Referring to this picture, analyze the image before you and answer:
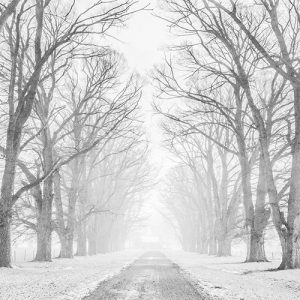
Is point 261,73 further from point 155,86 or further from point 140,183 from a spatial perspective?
point 140,183

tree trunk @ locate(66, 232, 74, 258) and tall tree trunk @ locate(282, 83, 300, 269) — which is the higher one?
tall tree trunk @ locate(282, 83, 300, 269)

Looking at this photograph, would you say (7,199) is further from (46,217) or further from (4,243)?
(46,217)

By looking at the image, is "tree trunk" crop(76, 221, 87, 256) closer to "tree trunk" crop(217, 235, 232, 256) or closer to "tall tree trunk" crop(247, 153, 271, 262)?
"tree trunk" crop(217, 235, 232, 256)

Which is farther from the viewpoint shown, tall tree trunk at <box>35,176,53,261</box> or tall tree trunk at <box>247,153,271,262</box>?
tall tree trunk at <box>35,176,53,261</box>

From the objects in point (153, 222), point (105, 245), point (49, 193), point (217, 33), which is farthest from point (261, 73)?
point (153, 222)

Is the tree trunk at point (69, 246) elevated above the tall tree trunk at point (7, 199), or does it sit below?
below

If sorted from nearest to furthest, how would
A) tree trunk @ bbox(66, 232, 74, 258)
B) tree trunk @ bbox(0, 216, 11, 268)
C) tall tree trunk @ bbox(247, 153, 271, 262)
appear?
tree trunk @ bbox(0, 216, 11, 268)
tall tree trunk @ bbox(247, 153, 271, 262)
tree trunk @ bbox(66, 232, 74, 258)

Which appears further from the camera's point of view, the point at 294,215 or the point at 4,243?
the point at 4,243

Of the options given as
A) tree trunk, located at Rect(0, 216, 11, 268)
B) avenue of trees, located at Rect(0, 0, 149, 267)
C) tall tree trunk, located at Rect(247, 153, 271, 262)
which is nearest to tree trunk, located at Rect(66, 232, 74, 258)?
avenue of trees, located at Rect(0, 0, 149, 267)

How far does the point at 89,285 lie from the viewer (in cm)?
888

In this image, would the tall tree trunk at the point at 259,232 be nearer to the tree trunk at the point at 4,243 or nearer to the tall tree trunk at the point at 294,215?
the tall tree trunk at the point at 294,215

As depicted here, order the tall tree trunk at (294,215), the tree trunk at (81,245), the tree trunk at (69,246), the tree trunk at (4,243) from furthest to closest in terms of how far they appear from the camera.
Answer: the tree trunk at (81,245) → the tree trunk at (69,246) → the tree trunk at (4,243) → the tall tree trunk at (294,215)

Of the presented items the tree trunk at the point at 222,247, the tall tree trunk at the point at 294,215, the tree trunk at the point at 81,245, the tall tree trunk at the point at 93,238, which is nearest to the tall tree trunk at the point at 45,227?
the tree trunk at the point at 81,245

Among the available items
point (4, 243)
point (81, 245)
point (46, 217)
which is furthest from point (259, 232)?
point (81, 245)
